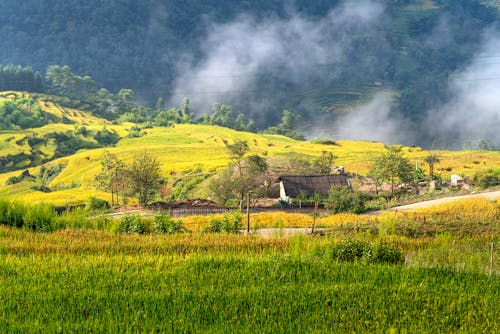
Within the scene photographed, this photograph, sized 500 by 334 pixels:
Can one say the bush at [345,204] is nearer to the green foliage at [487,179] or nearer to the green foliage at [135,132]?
the green foliage at [487,179]

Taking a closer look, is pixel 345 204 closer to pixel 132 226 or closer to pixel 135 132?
pixel 132 226

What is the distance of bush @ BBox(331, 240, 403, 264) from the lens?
530 inches

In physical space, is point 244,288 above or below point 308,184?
below

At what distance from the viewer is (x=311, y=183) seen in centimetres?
4909

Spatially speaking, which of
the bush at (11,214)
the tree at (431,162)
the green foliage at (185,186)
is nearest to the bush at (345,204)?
the tree at (431,162)

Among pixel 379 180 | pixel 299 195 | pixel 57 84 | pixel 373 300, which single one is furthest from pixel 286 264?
pixel 57 84

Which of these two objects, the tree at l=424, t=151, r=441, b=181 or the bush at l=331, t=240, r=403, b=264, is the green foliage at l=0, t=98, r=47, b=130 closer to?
the tree at l=424, t=151, r=441, b=181

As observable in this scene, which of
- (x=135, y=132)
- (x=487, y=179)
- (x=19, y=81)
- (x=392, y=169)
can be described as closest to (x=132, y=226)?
(x=392, y=169)

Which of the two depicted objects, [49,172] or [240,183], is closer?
[240,183]

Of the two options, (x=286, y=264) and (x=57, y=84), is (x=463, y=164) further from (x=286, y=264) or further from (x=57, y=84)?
(x=57, y=84)

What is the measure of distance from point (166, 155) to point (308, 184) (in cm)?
5448

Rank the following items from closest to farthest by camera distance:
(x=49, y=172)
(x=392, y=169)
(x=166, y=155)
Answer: (x=392, y=169), (x=49, y=172), (x=166, y=155)

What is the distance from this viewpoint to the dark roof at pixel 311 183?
1895 inches

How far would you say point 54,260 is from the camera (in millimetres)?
12844
